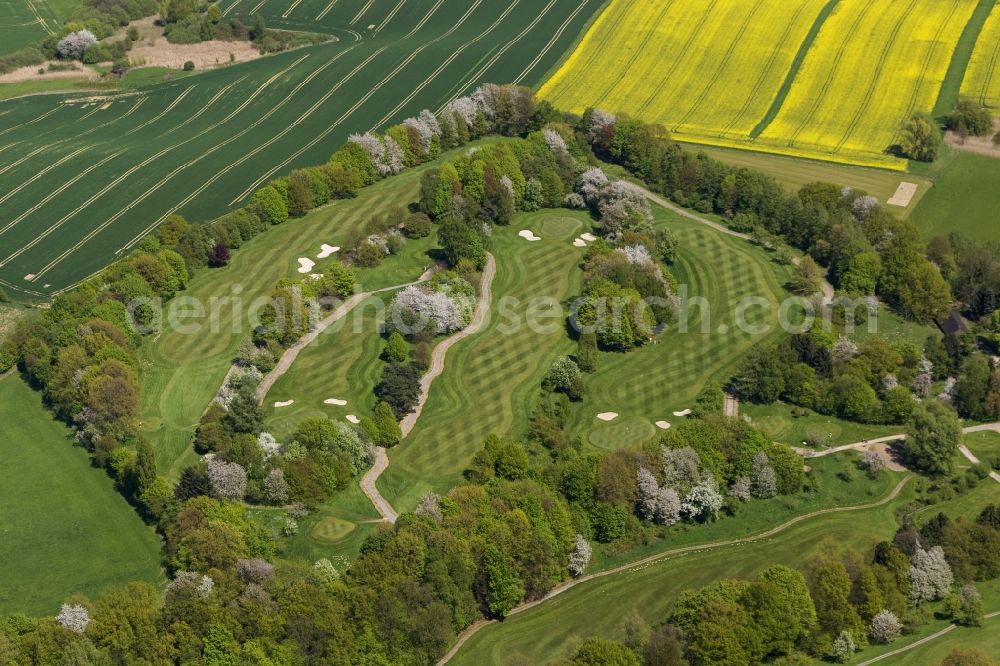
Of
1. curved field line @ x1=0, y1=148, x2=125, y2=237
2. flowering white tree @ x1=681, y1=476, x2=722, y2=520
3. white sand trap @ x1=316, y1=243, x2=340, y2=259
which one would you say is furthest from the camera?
curved field line @ x1=0, y1=148, x2=125, y2=237

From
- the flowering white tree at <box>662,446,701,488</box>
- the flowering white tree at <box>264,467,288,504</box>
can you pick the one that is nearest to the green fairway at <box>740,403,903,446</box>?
the flowering white tree at <box>662,446,701,488</box>

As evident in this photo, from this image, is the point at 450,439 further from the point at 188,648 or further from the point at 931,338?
the point at 931,338

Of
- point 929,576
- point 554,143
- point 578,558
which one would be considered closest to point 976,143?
point 554,143

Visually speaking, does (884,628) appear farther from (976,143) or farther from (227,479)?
(976,143)

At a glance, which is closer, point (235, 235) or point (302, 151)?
point (235, 235)

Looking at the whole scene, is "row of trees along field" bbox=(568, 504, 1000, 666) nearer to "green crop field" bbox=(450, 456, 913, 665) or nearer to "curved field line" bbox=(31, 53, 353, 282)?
"green crop field" bbox=(450, 456, 913, 665)

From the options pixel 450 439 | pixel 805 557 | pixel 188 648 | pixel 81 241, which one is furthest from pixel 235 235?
pixel 805 557

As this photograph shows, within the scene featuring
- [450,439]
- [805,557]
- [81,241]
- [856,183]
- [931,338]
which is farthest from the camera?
[856,183]
